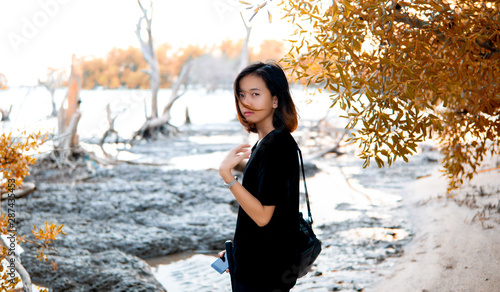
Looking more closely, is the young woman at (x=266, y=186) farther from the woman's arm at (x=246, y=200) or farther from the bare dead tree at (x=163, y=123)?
the bare dead tree at (x=163, y=123)

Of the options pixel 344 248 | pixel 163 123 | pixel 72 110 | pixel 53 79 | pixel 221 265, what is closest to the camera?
pixel 221 265

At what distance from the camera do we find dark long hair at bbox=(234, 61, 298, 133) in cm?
202

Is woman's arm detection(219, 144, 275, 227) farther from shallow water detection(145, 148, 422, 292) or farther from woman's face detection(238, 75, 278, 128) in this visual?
shallow water detection(145, 148, 422, 292)

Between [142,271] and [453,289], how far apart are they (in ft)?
8.74

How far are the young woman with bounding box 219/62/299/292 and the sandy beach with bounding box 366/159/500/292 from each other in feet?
7.10

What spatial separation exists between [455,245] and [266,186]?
328 cm

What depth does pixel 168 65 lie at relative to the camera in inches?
1594

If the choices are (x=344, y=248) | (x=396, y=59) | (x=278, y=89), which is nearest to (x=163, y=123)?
(x=344, y=248)

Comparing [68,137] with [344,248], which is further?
[68,137]

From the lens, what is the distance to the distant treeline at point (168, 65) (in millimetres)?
Answer: 26211

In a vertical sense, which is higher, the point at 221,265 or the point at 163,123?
the point at 221,265

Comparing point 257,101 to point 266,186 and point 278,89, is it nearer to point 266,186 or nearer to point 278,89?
point 278,89

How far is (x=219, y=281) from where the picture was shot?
4512mm

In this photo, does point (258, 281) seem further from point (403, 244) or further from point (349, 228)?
point (349, 228)
